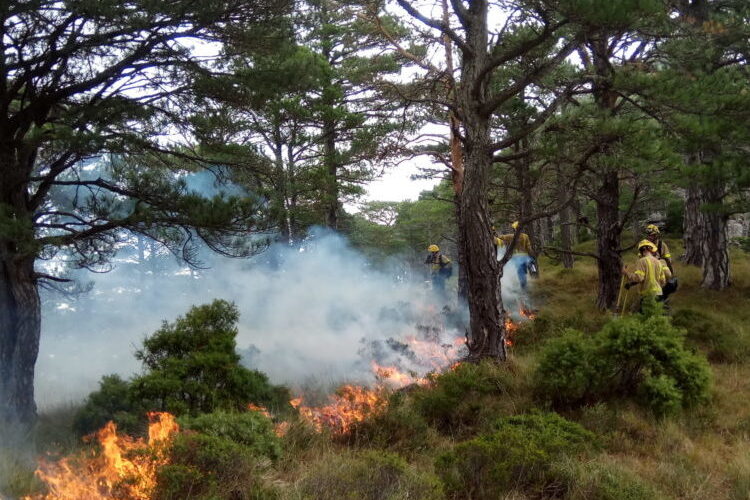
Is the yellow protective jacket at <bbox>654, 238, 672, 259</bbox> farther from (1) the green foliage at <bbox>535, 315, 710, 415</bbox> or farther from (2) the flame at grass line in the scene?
(2) the flame at grass line

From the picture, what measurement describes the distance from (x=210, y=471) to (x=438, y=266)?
1123cm

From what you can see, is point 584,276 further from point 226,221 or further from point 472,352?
point 226,221

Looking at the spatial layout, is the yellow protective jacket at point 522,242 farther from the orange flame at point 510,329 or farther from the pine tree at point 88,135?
the pine tree at point 88,135

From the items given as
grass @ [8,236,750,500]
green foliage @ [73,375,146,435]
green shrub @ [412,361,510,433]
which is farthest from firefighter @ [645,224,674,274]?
green foliage @ [73,375,146,435]

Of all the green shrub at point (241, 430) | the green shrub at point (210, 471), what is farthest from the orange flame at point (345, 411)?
the green shrub at point (210, 471)

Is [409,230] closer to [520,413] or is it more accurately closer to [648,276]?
[648,276]

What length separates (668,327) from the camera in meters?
6.20

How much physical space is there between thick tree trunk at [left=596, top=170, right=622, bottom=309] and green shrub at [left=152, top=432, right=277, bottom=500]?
27.6 ft

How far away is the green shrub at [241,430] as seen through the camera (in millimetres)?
4590

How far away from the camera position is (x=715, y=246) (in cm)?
1145

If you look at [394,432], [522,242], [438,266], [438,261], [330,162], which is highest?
[330,162]

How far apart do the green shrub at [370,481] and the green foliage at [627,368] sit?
255 cm

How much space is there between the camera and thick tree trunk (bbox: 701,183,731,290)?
11.3 meters

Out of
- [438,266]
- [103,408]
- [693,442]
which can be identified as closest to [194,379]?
[103,408]
